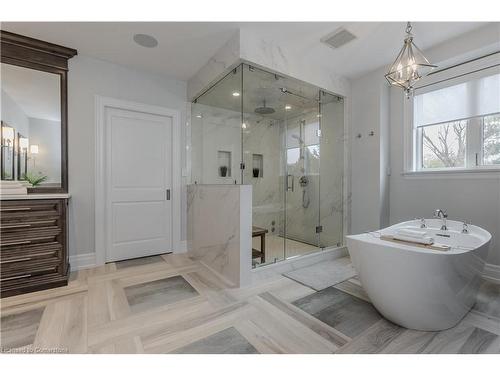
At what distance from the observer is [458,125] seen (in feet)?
9.11

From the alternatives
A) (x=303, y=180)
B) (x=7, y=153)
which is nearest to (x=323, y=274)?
(x=303, y=180)

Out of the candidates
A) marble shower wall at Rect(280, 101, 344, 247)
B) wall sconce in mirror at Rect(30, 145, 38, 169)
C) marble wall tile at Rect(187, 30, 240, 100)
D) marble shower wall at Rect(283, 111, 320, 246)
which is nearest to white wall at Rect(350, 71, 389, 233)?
marble shower wall at Rect(280, 101, 344, 247)

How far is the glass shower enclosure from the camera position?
2779 millimetres

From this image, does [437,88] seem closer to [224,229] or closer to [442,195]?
Result: [442,195]

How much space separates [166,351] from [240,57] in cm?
254

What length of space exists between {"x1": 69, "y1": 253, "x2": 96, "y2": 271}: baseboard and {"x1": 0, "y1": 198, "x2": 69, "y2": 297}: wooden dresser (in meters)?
0.46

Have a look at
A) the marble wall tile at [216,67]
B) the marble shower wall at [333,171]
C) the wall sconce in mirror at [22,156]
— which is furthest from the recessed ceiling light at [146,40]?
the marble shower wall at [333,171]

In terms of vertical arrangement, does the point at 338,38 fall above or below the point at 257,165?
above

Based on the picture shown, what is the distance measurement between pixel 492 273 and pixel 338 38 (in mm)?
2986

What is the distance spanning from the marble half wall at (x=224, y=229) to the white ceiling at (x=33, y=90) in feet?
6.12

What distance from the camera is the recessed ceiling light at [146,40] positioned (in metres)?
2.46

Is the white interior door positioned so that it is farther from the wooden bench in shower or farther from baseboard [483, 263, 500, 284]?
baseboard [483, 263, 500, 284]
